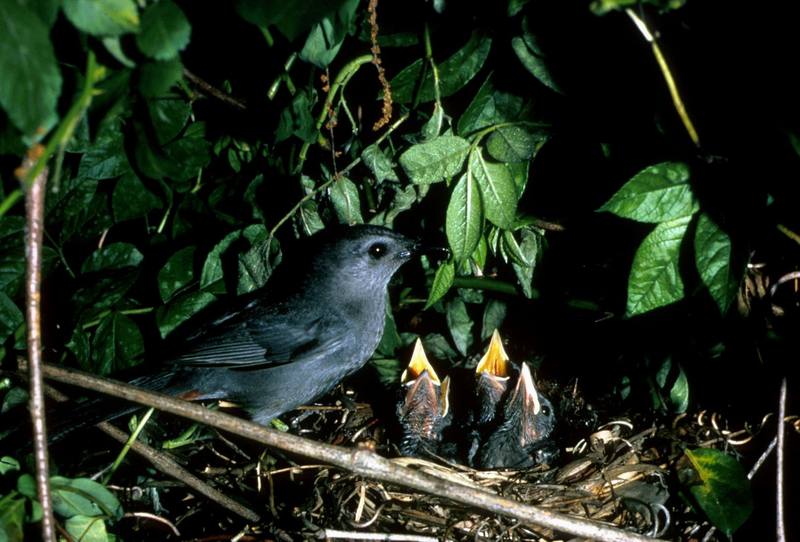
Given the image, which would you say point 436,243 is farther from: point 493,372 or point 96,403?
point 96,403

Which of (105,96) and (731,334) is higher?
(105,96)

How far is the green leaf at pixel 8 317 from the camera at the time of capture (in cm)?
274

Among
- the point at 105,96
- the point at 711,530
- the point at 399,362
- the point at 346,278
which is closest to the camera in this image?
the point at 105,96

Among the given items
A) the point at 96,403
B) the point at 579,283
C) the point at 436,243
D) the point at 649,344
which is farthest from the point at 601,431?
the point at 96,403

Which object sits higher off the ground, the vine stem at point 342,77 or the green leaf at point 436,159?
the vine stem at point 342,77

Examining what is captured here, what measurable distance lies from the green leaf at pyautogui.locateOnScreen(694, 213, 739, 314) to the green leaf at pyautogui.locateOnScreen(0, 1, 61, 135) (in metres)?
1.93

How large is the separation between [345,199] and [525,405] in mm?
1483

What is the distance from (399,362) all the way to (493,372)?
29.6 inches

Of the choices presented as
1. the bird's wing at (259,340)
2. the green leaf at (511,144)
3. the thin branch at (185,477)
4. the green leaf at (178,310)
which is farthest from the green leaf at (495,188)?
the thin branch at (185,477)

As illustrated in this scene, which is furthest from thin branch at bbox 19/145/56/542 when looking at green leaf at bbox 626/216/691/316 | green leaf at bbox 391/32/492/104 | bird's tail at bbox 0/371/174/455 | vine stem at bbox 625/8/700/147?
green leaf at bbox 626/216/691/316

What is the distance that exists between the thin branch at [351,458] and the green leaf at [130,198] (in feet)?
3.15

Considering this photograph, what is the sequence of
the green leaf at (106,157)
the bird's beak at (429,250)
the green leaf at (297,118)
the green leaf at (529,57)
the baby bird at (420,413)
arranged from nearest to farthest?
the green leaf at (529,57)
the green leaf at (297,118)
the green leaf at (106,157)
the bird's beak at (429,250)
the baby bird at (420,413)

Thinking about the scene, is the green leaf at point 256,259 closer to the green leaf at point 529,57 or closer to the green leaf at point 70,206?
the green leaf at point 70,206

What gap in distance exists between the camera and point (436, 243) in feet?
11.9
